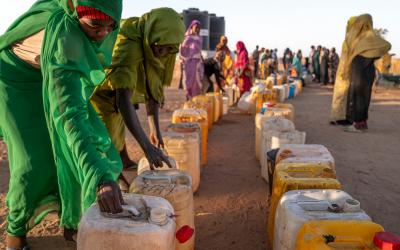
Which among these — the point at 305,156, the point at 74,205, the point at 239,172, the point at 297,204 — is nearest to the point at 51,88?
the point at 74,205

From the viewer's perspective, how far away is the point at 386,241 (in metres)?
1.54

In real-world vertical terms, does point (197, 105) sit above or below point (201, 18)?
below

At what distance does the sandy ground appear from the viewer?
282cm

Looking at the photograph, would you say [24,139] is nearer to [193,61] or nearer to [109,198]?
[109,198]

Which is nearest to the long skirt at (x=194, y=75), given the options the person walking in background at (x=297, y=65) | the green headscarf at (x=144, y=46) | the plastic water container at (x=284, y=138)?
the plastic water container at (x=284, y=138)

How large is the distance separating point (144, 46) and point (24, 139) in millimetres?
1027

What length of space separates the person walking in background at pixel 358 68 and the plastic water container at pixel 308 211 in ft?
16.4

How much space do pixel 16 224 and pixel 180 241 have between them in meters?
1.06

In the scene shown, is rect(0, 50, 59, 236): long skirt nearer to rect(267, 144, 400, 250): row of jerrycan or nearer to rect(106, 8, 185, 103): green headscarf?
rect(106, 8, 185, 103): green headscarf

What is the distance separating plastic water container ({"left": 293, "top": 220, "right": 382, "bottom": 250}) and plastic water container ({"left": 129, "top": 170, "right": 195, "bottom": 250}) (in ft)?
2.12

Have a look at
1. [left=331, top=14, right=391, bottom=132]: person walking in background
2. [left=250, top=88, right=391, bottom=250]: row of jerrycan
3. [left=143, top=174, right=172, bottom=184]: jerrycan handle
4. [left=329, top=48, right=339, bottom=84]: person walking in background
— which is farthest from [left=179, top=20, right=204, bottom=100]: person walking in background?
[left=329, top=48, right=339, bottom=84]: person walking in background

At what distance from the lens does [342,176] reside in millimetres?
4105

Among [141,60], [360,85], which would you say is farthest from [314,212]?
[360,85]

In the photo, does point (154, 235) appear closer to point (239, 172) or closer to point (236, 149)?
point (239, 172)
